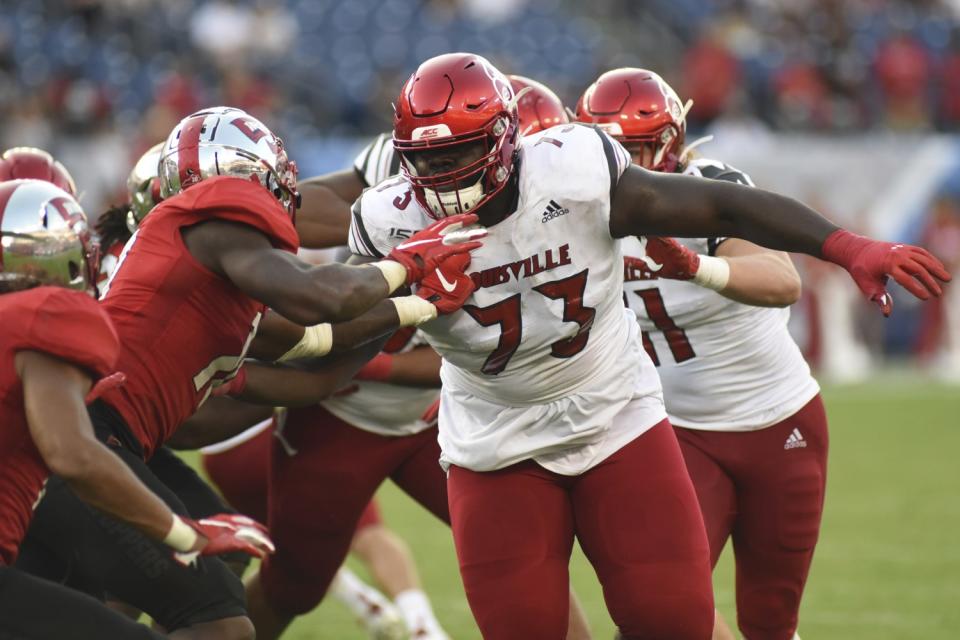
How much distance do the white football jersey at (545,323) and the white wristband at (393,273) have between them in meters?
0.19

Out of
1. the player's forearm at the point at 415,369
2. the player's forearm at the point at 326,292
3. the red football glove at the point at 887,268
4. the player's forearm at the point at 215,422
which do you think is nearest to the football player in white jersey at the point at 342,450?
the player's forearm at the point at 415,369

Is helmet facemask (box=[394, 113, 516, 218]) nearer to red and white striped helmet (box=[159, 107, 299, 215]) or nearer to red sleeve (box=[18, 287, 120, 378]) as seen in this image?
red and white striped helmet (box=[159, 107, 299, 215])

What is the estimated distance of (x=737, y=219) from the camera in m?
3.71

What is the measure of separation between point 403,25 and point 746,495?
13.2m

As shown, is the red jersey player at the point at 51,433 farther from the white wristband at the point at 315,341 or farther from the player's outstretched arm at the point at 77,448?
the white wristband at the point at 315,341

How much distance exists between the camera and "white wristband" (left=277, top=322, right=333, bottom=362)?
4121mm

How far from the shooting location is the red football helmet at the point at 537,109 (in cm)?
504

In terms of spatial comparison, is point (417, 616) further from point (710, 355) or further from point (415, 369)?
point (710, 355)

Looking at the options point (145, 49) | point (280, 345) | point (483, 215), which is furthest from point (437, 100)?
point (145, 49)

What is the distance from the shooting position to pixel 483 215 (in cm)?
381

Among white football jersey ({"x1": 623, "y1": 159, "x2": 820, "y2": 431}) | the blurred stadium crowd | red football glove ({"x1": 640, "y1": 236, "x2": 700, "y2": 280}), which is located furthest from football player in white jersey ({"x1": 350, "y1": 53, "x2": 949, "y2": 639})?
the blurred stadium crowd

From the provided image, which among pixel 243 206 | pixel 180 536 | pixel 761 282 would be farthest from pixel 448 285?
pixel 761 282

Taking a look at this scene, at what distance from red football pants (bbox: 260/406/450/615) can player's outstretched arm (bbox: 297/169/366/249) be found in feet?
2.03

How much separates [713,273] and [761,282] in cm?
19
